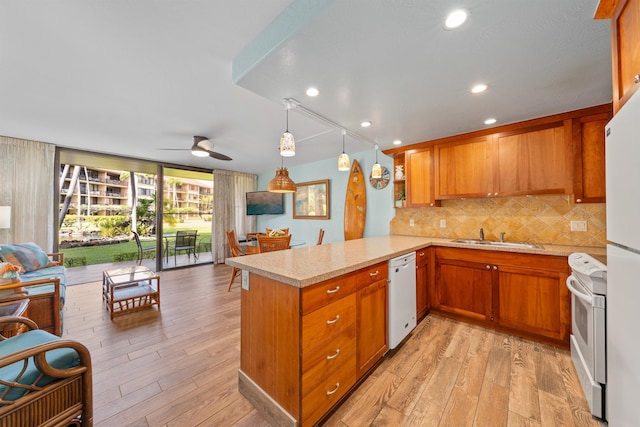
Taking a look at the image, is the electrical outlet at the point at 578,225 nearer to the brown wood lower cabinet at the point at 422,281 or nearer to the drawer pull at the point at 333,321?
the brown wood lower cabinet at the point at 422,281

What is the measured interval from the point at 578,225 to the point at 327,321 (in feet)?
9.57

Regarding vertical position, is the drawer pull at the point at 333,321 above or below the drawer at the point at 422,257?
below

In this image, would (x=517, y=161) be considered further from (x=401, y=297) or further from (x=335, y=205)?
(x=335, y=205)

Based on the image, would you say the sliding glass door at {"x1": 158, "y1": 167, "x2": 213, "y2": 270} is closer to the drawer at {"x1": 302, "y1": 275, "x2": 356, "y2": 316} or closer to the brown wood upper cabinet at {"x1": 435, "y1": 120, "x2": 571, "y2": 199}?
the drawer at {"x1": 302, "y1": 275, "x2": 356, "y2": 316}

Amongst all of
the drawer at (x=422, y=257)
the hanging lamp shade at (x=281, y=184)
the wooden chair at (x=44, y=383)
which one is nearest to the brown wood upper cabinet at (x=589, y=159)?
the drawer at (x=422, y=257)

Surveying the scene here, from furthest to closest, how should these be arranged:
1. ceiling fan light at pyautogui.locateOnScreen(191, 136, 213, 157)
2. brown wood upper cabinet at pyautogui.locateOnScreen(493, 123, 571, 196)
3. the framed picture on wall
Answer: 1. the framed picture on wall
2. ceiling fan light at pyautogui.locateOnScreen(191, 136, 213, 157)
3. brown wood upper cabinet at pyautogui.locateOnScreen(493, 123, 571, 196)

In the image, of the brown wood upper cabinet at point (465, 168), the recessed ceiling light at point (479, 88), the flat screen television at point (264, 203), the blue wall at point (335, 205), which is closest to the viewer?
the recessed ceiling light at point (479, 88)

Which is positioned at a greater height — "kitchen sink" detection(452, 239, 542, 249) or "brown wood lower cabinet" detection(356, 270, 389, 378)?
"kitchen sink" detection(452, 239, 542, 249)

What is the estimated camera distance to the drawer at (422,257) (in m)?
2.53

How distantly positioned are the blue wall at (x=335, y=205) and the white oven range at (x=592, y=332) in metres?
2.27

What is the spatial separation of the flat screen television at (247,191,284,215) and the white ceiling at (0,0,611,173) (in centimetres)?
314

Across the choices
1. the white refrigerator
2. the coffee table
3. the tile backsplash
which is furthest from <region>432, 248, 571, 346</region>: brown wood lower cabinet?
the coffee table

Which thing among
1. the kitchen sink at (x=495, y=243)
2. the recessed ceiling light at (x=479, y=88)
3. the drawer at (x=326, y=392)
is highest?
the recessed ceiling light at (x=479, y=88)

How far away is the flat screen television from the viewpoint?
19.1 ft
